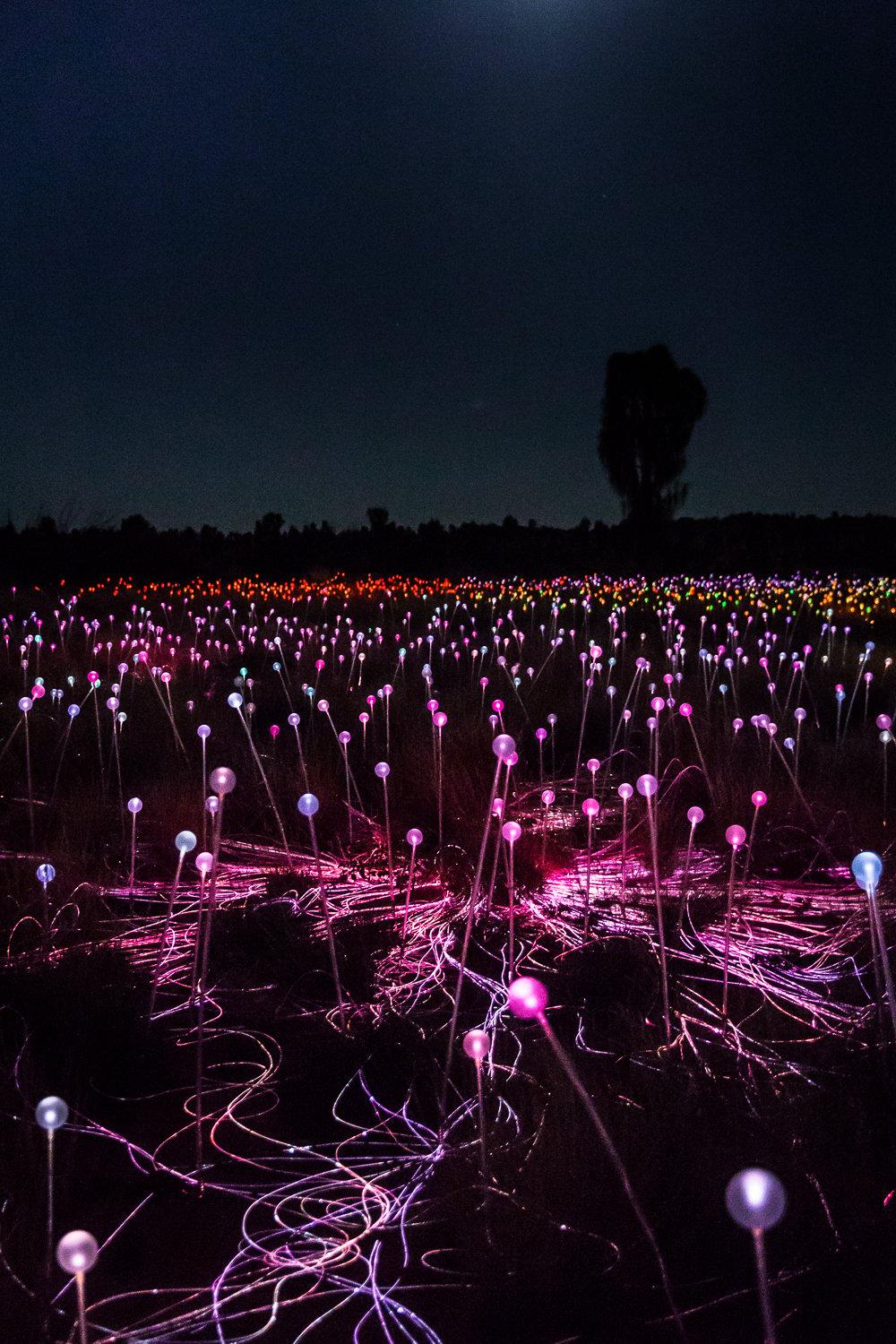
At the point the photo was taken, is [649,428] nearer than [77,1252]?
No

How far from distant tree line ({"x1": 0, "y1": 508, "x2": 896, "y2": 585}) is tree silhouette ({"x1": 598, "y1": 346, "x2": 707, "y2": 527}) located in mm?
1887

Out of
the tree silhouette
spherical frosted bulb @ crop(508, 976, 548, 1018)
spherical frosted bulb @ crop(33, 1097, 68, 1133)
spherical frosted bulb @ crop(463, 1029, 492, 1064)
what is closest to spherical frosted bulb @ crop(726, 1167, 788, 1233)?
spherical frosted bulb @ crop(508, 976, 548, 1018)

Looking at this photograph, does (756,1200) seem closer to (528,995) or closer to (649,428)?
(528,995)

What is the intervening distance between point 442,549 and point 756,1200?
818 inches

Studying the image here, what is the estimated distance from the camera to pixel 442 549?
21.6 meters

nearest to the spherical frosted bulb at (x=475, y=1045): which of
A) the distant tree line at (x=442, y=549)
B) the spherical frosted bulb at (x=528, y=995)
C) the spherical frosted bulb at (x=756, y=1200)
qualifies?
the spherical frosted bulb at (x=528, y=995)

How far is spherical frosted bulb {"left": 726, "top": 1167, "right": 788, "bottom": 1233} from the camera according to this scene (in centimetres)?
103

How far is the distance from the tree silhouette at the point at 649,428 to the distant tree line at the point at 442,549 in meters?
1.89

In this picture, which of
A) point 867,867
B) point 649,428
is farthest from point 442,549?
point 867,867

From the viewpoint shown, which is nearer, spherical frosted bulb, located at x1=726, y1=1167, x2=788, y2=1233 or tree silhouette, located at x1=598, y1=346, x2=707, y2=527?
spherical frosted bulb, located at x1=726, y1=1167, x2=788, y2=1233

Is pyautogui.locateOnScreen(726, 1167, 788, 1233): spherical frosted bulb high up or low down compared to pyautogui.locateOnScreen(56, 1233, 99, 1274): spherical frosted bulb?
up

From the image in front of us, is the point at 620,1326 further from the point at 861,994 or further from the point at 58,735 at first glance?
the point at 58,735

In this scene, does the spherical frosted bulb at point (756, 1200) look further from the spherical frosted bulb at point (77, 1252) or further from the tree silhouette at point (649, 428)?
the tree silhouette at point (649, 428)

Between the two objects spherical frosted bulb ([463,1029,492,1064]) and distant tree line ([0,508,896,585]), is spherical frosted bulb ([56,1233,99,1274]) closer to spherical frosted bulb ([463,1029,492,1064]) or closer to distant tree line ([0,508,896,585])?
spherical frosted bulb ([463,1029,492,1064])
